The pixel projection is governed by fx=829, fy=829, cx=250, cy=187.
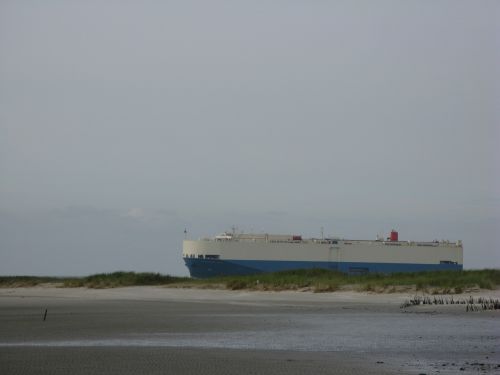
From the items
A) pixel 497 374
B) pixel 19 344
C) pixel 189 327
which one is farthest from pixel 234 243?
pixel 497 374

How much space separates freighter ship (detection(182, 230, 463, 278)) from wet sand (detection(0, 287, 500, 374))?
4335 centimetres

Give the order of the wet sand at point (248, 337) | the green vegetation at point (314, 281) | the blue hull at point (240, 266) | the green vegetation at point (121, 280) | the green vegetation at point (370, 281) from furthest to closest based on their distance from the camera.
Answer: the blue hull at point (240, 266) < the green vegetation at point (121, 280) < the green vegetation at point (314, 281) < the green vegetation at point (370, 281) < the wet sand at point (248, 337)

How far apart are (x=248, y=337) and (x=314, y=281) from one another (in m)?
20.9

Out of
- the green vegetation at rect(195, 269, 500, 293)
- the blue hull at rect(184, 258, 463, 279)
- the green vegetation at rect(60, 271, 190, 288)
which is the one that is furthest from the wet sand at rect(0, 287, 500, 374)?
the blue hull at rect(184, 258, 463, 279)

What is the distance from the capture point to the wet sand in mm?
13852

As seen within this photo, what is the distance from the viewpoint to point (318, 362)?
47.1 feet

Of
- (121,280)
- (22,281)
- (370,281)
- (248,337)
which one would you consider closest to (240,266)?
(22,281)

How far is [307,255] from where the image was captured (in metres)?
78.3

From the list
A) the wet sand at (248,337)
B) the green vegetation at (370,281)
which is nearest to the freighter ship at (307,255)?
the green vegetation at (370,281)

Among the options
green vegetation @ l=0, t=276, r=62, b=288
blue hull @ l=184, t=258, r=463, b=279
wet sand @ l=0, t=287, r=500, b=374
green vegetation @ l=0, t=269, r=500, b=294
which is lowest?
wet sand @ l=0, t=287, r=500, b=374

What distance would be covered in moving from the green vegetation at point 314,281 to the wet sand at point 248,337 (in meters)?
2.03

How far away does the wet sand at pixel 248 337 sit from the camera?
1385 centimetres

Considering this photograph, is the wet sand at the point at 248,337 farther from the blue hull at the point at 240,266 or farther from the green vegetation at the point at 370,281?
the blue hull at the point at 240,266

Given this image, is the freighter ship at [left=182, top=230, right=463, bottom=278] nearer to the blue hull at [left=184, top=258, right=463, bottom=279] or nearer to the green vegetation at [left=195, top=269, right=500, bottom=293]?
the blue hull at [left=184, top=258, right=463, bottom=279]
